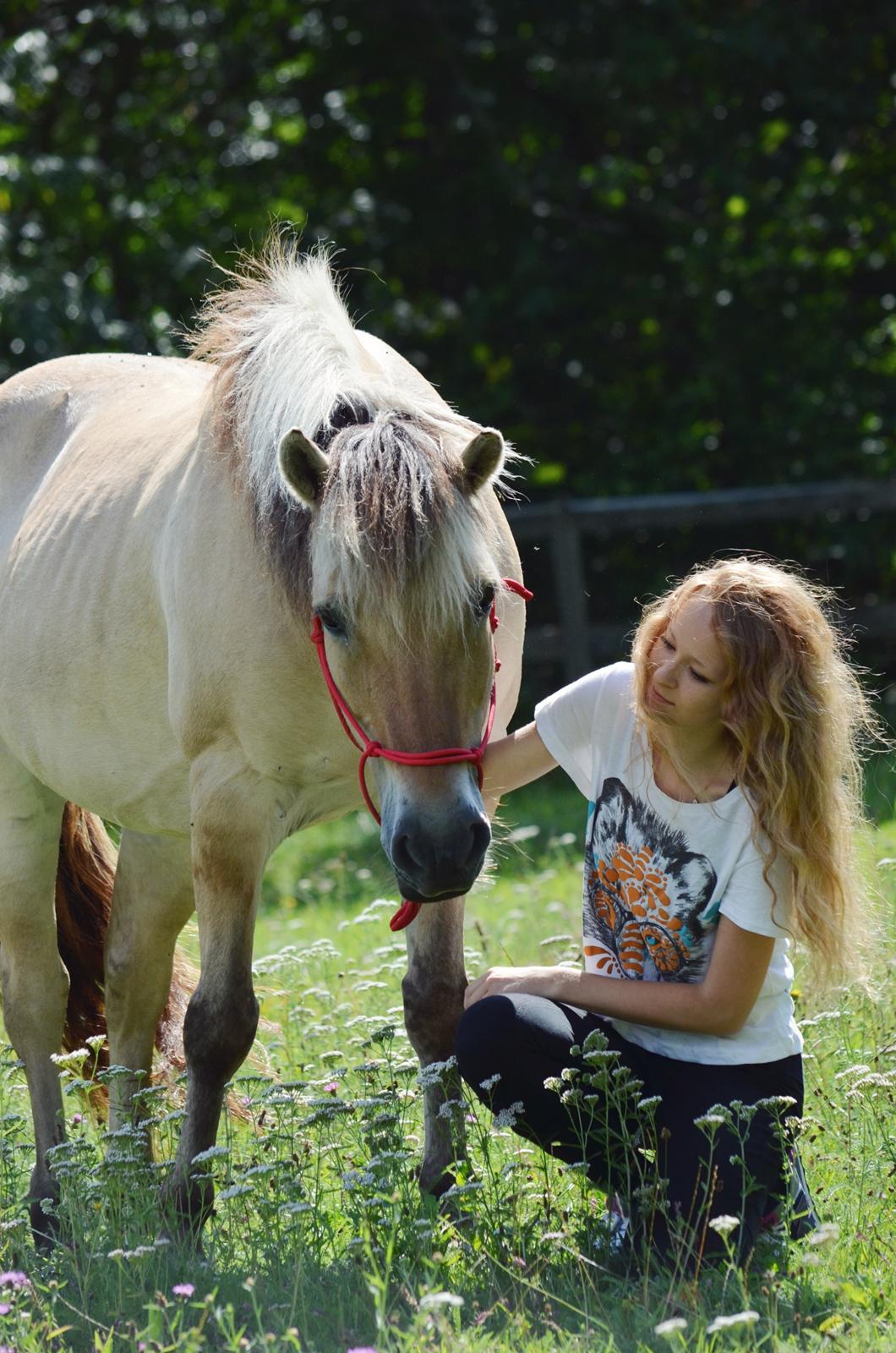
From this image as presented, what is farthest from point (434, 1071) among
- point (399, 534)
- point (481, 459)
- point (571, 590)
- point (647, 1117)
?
point (571, 590)

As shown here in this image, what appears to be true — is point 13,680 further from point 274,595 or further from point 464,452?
point 464,452

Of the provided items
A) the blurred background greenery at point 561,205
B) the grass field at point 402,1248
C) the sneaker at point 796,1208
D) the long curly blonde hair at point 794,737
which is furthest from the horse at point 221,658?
the blurred background greenery at point 561,205

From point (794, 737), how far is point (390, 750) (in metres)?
0.72

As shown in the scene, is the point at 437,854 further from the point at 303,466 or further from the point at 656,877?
the point at 303,466

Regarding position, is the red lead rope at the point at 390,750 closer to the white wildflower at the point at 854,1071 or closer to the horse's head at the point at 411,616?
the horse's head at the point at 411,616

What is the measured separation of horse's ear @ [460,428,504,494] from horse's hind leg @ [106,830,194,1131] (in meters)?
1.57

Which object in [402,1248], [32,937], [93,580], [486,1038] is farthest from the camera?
[32,937]

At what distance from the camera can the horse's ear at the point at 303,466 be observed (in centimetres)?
266

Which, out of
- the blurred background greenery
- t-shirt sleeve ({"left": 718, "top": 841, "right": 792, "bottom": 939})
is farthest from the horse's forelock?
the blurred background greenery

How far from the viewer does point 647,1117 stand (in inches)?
102

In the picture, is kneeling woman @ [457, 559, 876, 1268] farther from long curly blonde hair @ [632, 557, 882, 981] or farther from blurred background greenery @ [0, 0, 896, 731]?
blurred background greenery @ [0, 0, 896, 731]

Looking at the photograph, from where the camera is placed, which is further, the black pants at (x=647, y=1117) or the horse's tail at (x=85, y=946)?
the horse's tail at (x=85, y=946)

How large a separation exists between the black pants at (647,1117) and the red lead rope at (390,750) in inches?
11.9

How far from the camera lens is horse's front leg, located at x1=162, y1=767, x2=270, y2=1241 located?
305cm
